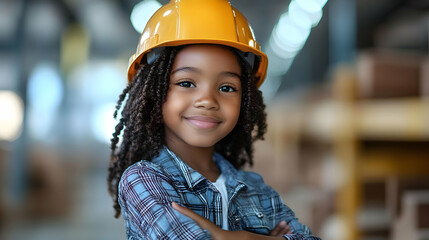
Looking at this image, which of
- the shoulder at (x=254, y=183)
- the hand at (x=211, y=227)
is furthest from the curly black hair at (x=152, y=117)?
the hand at (x=211, y=227)

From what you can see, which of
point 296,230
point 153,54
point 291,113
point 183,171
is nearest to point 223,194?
point 183,171

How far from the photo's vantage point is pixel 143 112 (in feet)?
3.65

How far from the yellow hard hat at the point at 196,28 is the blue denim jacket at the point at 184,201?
279 mm

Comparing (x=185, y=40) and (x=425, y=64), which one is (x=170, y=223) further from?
(x=425, y=64)

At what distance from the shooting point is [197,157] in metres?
1.18

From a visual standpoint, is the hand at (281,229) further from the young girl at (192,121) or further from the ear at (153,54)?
the ear at (153,54)

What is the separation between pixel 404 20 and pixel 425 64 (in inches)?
123

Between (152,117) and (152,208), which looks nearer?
(152,208)

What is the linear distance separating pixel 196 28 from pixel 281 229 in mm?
557

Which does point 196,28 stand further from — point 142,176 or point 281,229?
point 281,229

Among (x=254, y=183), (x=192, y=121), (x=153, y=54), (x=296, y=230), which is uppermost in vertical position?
(x=153, y=54)

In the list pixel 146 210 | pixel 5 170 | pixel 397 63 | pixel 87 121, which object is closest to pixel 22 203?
pixel 5 170

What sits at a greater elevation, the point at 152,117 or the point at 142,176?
the point at 152,117

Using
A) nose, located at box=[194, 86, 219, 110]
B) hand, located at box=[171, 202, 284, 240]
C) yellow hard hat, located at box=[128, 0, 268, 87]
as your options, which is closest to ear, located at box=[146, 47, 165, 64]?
yellow hard hat, located at box=[128, 0, 268, 87]
